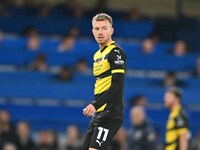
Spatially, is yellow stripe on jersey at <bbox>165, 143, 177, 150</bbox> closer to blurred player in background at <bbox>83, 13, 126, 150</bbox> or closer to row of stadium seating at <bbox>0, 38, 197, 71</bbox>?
blurred player in background at <bbox>83, 13, 126, 150</bbox>

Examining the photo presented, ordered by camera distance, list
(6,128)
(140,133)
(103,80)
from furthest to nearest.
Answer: (6,128) < (140,133) < (103,80)

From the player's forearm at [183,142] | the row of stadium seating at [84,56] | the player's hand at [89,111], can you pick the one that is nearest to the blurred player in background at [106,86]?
the player's hand at [89,111]

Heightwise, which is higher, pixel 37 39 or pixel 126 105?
pixel 37 39

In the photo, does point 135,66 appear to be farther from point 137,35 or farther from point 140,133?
point 140,133

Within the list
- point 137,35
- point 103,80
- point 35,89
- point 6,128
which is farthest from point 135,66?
point 103,80

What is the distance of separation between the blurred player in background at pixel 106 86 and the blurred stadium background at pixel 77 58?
6900 millimetres

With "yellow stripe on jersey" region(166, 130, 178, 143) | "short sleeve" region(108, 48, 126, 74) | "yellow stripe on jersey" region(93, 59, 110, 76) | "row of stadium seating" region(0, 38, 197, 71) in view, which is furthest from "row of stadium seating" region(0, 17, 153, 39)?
"short sleeve" region(108, 48, 126, 74)

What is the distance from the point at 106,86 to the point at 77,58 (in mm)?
8620

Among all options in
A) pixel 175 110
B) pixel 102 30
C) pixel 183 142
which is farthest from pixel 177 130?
pixel 102 30

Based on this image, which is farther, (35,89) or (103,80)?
(35,89)

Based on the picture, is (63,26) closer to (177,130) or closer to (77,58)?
(77,58)

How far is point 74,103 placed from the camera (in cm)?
1500

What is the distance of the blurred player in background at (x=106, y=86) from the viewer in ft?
21.5

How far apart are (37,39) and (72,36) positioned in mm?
821
